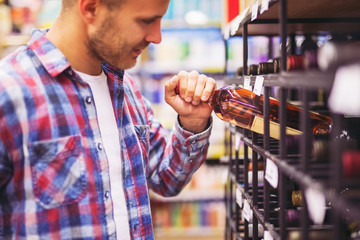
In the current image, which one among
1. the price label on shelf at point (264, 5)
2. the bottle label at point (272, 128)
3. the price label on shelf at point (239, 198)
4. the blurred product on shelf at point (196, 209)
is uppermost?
the price label on shelf at point (264, 5)

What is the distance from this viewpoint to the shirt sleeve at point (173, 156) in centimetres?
144

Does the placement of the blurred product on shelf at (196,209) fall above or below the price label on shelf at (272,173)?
below

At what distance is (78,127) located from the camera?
44.2 inches

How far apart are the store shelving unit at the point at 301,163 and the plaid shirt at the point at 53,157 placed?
41 centimetres

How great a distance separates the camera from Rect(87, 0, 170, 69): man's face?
1120 mm

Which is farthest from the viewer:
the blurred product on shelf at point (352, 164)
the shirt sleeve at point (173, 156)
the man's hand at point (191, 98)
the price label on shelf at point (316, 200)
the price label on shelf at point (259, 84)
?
the shirt sleeve at point (173, 156)

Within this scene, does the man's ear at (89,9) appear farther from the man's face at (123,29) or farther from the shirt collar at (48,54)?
the shirt collar at (48,54)

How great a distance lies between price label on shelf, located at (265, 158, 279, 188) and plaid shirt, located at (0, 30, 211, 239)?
423 millimetres

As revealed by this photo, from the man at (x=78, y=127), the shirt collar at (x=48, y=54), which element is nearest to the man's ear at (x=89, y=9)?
the man at (x=78, y=127)

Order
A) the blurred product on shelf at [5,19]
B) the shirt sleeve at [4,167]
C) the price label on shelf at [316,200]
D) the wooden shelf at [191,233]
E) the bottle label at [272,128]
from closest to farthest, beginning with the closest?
the price label on shelf at [316,200], the shirt sleeve at [4,167], the bottle label at [272,128], the blurred product on shelf at [5,19], the wooden shelf at [191,233]

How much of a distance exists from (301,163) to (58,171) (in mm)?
634

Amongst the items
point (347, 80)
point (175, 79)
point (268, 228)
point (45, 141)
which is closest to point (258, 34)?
point (175, 79)

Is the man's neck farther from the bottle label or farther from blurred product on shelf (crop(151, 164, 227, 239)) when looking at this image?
blurred product on shelf (crop(151, 164, 227, 239))

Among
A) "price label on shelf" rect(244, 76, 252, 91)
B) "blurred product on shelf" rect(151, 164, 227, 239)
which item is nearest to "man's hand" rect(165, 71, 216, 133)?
"price label on shelf" rect(244, 76, 252, 91)
